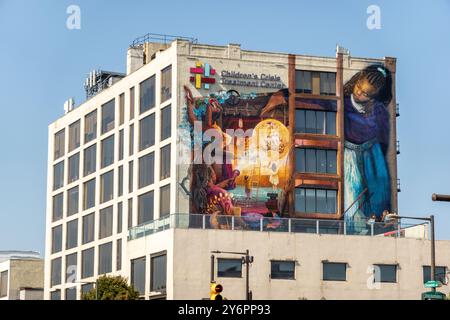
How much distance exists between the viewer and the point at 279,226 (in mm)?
91312

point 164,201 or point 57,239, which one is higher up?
point 164,201

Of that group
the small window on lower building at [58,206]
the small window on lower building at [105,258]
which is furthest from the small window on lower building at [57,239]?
the small window on lower building at [105,258]

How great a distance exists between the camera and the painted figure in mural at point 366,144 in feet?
344

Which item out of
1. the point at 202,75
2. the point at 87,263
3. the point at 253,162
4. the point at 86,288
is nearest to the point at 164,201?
the point at 253,162

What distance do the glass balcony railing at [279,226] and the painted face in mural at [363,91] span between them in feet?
52.3

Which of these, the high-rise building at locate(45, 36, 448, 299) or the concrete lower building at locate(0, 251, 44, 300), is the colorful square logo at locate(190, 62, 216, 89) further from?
the concrete lower building at locate(0, 251, 44, 300)

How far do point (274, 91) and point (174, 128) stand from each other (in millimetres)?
10832

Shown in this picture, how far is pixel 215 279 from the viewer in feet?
286

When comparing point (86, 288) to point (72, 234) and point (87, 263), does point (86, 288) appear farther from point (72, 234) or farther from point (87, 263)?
point (72, 234)

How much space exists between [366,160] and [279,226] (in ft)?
59.8

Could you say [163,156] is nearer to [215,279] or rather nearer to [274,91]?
[274,91]
